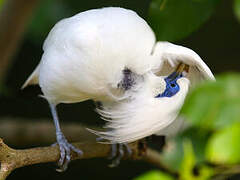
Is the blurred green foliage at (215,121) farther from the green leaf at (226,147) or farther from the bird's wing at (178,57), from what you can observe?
the bird's wing at (178,57)

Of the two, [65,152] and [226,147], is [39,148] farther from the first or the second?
[226,147]

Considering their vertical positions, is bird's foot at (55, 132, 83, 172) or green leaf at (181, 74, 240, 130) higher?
green leaf at (181, 74, 240, 130)

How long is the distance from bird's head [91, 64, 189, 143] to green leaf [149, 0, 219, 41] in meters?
0.37

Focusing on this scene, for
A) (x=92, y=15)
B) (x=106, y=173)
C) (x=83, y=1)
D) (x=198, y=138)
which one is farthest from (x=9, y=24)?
(x=198, y=138)

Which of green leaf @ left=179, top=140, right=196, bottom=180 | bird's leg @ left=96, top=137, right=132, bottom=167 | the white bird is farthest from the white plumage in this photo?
green leaf @ left=179, top=140, right=196, bottom=180

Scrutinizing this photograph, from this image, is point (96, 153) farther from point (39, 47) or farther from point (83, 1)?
point (39, 47)

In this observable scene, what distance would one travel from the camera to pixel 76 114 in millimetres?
2949

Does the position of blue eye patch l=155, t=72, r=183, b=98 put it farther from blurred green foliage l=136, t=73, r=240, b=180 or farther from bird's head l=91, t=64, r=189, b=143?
blurred green foliage l=136, t=73, r=240, b=180

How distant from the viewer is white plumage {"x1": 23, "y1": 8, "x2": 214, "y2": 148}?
1.47 m

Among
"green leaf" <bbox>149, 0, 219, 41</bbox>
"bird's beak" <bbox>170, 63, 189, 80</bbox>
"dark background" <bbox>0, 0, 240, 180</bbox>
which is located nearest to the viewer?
"green leaf" <bbox>149, 0, 219, 41</bbox>

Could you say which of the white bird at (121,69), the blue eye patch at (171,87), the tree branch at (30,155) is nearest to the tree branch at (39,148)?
the tree branch at (30,155)

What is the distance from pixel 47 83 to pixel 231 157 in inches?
43.6

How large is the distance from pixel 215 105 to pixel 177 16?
40 centimetres

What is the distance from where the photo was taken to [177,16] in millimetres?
1053
